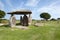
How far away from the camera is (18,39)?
50.0 ft

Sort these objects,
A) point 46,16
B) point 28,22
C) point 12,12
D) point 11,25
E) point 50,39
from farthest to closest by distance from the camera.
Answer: point 46,16
point 28,22
point 12,12
point 11,25
point 50,39

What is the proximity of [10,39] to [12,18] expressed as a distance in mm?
14677

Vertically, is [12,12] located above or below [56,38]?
above

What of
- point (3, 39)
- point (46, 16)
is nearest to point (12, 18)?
point (3, 39)

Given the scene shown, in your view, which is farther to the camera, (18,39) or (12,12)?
(12,12)

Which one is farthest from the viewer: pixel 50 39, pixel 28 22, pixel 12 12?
pixel 28 22

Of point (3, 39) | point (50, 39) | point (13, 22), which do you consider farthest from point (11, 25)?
point (50, 39)

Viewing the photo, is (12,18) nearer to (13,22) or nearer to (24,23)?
(13,22)

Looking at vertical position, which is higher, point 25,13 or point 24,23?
point 25,13

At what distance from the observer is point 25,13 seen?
31.8m

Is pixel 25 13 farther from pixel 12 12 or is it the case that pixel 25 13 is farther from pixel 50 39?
pixel 50 39

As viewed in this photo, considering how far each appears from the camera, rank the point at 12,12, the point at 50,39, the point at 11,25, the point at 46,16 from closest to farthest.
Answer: the point at 50,39, the point at 11,25, the point at 12,12, the point at 46,16

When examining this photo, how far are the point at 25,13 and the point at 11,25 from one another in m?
4.71

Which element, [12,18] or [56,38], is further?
[12,18]
